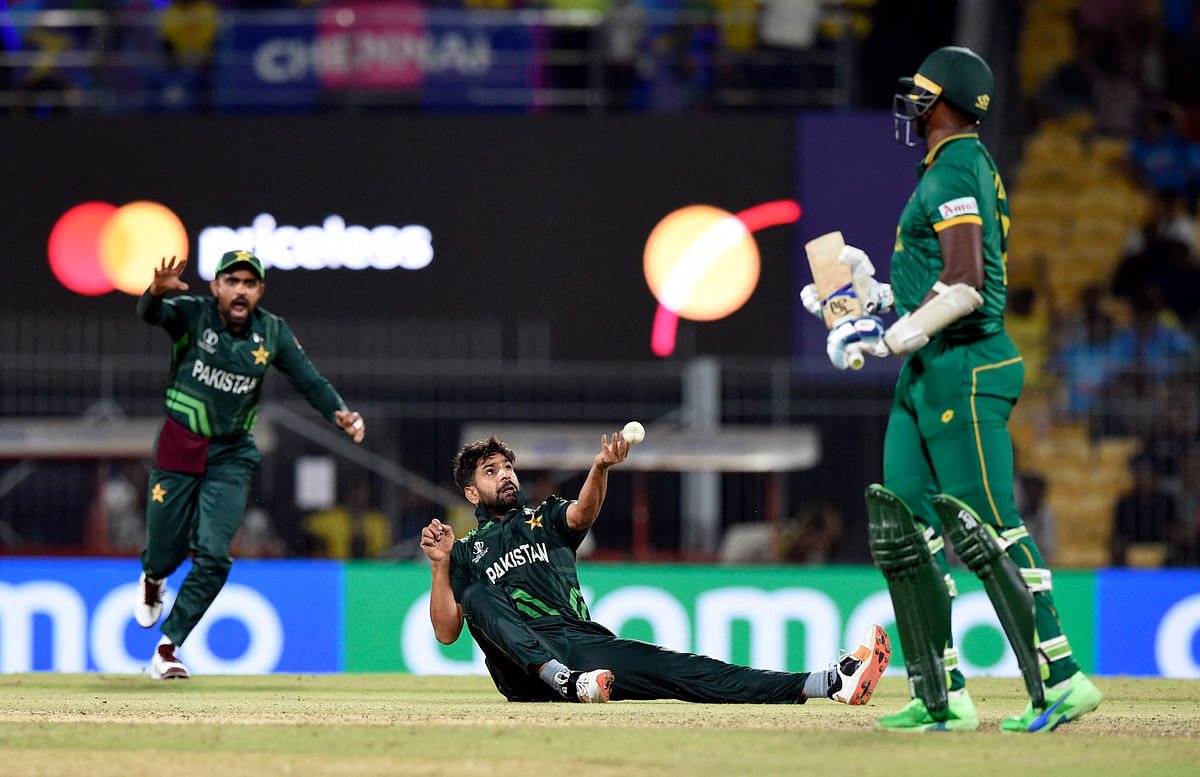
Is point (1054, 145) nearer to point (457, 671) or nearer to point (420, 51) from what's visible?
point (420, 51)

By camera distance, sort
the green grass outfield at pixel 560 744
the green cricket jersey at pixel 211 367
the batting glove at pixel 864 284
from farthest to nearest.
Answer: the green cricket jersey at pixel 211 367
the batting glove at pixel 864 284
the green grass outfield at pixel 560 744

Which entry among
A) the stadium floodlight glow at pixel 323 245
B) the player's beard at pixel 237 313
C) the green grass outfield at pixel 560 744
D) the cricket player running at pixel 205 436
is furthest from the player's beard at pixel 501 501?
the stadium floodlight glow at pixel 323 245

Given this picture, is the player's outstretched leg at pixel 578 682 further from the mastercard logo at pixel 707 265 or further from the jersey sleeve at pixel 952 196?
the mastercard logo at pixel 707 265

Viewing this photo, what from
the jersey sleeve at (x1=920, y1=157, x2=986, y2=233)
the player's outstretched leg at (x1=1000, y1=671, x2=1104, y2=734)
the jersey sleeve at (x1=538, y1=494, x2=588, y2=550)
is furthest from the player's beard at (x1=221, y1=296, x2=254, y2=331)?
the player's outstretched leg at (x1=1000, y1=671, x2=1104, y2=734)

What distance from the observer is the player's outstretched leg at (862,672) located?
6609 mm

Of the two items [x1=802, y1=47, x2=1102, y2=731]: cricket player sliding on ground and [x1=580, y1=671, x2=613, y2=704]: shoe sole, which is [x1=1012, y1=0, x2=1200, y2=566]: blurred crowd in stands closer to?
[x1=580, y1=671, x2=613, y2=704]: shoe sole

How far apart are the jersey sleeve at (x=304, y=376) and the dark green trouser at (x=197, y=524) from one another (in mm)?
405

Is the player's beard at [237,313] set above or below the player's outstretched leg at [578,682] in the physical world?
above

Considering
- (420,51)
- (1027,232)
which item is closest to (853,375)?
(1027,232)

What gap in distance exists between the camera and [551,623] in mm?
7016

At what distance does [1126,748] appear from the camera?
4.86m

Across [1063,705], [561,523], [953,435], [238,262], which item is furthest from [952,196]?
[238,262]

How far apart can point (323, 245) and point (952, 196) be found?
10.6 metres

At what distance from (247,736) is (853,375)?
9.84 m
